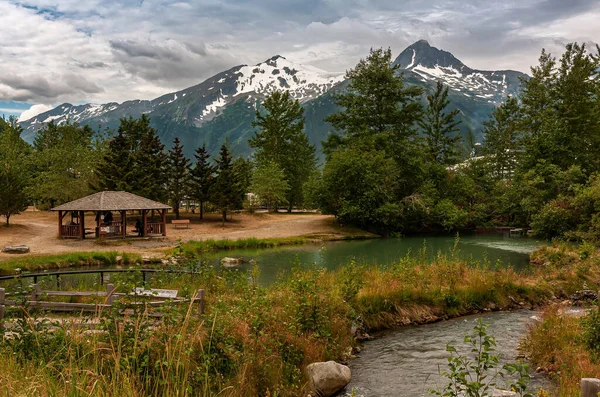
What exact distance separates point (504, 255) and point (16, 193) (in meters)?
36.0

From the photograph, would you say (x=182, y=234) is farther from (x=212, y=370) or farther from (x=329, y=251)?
(x=212, y=370)

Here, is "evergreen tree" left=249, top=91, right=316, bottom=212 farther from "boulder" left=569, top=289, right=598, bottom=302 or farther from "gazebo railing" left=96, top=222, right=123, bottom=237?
"boulder" left=569, top=289, right=598, bottom=302

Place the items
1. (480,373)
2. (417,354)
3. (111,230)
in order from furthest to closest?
(111,230) < (417,354) < (480,373)

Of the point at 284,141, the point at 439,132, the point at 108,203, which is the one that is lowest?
the point at 108,203

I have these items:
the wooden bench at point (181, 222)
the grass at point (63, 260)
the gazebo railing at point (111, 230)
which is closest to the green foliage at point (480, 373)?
the grass at point (63, 260)

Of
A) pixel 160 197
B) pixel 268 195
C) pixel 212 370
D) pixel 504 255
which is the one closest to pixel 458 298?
pixel 212 370

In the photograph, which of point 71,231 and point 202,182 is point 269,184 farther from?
point 71,231

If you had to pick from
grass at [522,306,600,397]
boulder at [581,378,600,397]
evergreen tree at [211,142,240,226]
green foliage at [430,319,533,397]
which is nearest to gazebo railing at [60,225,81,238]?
evergreen tree at [211,142,240,226]

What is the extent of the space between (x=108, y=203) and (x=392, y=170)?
25580mm

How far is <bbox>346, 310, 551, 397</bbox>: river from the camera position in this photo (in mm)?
8484

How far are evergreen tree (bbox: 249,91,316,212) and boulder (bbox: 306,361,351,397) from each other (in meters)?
50.7

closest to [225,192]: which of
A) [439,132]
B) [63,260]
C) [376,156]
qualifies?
[376,156]

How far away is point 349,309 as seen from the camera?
11406 millimetres

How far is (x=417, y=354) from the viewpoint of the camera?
10227mm
